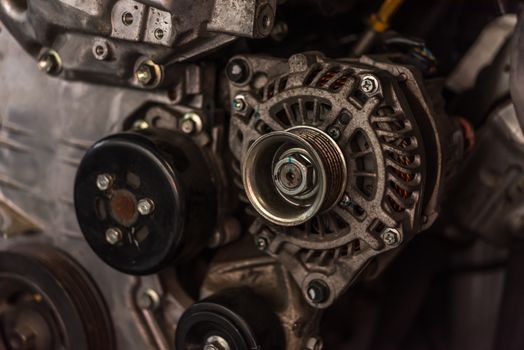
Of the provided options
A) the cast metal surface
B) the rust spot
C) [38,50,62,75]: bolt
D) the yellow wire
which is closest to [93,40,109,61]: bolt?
the cast metal surface

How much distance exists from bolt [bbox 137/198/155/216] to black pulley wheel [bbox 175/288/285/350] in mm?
154

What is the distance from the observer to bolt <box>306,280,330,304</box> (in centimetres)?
88

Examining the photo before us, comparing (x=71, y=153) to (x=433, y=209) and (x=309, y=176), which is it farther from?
(x=433, y=209)

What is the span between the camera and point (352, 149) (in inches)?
31.7

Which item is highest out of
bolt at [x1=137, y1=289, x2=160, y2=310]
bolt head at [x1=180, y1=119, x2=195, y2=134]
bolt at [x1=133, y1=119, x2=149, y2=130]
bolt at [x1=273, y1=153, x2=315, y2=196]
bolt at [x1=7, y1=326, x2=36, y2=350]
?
bolt at [x1=273, y1=153, x2=315, y2=196]

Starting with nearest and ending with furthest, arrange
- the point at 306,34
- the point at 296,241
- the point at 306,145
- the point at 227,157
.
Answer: the point at 306,145, the point at 296,241, the point at 227,157, the point at 306,34

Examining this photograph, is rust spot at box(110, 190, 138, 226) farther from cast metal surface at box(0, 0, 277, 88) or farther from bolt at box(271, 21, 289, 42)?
bolt at box(271, 21, 289, 42)

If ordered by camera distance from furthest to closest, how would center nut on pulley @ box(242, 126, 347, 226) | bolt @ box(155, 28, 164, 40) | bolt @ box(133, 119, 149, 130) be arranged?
bolt @ box(133, 119, 149, 130), bolt @ box(155, 28, 164, 40), center nut on pulley @ box(242, 126, 347, 226)

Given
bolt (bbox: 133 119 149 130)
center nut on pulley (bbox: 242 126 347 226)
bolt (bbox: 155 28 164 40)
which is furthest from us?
bolt (bbox: 133 119 149 130)

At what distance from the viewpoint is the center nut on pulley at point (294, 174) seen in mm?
771

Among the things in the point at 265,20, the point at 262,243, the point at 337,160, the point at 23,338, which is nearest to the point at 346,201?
the point at 337,160

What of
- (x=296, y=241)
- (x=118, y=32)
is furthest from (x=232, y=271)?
(x=118, y=32)

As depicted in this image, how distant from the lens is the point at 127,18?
899 millimetres

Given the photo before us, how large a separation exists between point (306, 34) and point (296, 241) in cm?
43
